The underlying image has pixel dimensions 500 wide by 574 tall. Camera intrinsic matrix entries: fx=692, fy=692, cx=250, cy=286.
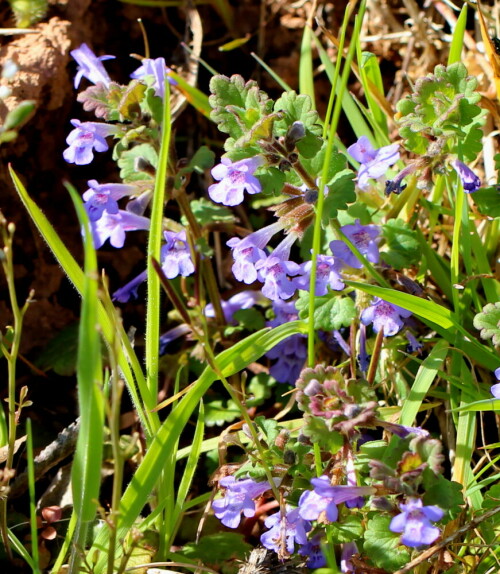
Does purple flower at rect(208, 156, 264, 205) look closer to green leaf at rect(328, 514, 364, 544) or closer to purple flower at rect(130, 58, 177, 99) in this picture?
purple flower at rect(130, 58, 177, 99)

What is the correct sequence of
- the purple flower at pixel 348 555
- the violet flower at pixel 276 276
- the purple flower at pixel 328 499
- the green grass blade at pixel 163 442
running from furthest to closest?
1. the violet flower at pixel 276 276
2. the purple flower at pixel 348 555
3. the green grass blade at pixel 163 442
4. the purple flower at pixel 328 499

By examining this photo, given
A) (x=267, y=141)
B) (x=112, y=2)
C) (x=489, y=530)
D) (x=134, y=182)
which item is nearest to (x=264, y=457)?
(x=489, y=530)

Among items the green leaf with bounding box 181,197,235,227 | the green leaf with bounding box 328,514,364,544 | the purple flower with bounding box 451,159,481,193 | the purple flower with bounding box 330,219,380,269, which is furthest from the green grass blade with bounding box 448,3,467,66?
the green leaf with bounding box 328,514,364,544

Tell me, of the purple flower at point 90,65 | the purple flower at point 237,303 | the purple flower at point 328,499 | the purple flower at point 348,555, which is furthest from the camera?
the purple flower at point 237,303

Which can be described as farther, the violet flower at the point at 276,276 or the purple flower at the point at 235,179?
the violet flower at the point at 276,276

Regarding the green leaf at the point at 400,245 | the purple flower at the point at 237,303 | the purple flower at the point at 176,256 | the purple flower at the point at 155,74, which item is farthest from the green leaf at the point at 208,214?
the green leaf at the point at 400,245

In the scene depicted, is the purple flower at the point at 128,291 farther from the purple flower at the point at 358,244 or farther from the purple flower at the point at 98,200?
the purple flower at the point at 358,244
